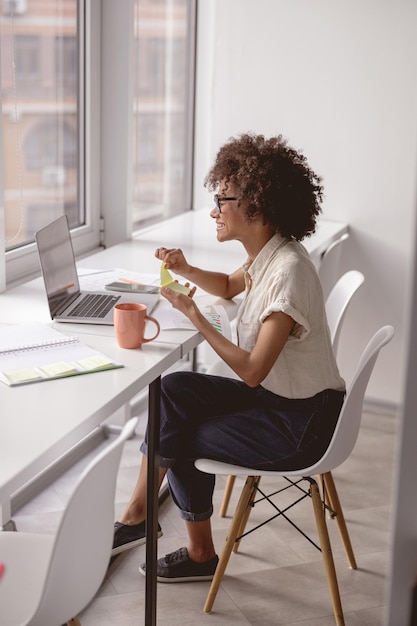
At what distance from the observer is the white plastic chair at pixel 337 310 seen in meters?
2.48

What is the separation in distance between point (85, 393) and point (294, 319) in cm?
58

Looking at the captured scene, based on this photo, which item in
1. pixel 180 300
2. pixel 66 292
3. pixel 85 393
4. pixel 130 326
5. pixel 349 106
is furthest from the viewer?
pixel 349 106

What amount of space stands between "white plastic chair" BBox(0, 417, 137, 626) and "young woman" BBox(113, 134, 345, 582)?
0.67 m

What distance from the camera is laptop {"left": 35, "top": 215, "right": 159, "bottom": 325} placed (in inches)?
84.0

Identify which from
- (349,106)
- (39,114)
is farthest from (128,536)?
(349,106)

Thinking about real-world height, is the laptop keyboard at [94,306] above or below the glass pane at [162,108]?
below

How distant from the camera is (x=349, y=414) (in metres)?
1.97

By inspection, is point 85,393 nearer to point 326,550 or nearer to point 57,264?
point 57,264

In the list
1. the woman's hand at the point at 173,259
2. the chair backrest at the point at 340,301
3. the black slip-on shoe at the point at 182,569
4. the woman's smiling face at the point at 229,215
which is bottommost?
the black slip-on shoe at the point at 182,569

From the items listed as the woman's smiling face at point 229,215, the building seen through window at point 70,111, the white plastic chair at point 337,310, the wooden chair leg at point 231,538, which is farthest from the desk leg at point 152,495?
the building seen through window at point 70,111

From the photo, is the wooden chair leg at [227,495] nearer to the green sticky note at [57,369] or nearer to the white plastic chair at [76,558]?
the green sticky note at [57,369]

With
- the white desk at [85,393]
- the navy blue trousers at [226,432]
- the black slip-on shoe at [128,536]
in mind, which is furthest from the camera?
the black slip-on shoe at [128,536]

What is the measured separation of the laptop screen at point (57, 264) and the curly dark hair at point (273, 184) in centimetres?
50

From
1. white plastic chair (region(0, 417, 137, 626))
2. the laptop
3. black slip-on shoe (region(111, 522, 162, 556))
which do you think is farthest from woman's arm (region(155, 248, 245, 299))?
white plastic chair (region(0, 417, 137, 626))
